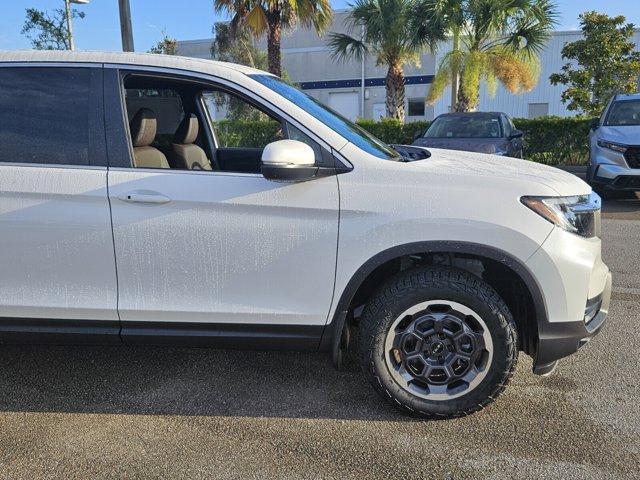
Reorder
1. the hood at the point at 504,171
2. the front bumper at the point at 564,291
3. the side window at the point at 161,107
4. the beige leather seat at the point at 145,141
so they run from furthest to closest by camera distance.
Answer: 1. the side window at the point at 161,107
2. the beige leather seat at the point at 145,141
3. the hood at the point at 504,171
4. the front bumper at the point at 564,291

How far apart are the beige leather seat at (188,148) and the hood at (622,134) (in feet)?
24.4

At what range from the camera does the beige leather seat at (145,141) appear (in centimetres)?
286

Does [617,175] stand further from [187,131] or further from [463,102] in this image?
[463,102]

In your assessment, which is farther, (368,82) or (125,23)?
(368,82)

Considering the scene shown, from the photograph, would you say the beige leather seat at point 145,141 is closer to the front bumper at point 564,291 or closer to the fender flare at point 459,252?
the fender flare at point 459,252

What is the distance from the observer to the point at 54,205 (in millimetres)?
2670

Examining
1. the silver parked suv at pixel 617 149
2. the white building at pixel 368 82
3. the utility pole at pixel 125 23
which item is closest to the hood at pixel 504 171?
the silver parked suv at pixel 617 149

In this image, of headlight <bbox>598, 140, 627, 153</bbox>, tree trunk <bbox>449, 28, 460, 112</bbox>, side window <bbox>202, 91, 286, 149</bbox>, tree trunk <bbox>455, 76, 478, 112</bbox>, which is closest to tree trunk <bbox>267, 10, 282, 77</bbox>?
side window <bbox>202, 91, 286, 149</bbox>

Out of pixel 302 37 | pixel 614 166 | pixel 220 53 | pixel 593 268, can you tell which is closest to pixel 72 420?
pixel 593 268

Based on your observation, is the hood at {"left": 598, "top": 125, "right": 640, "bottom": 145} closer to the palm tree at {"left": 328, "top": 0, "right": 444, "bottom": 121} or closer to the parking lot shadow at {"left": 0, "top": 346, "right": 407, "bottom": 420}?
the parking lot shadow at {"left": 0, "top": 346, "right": 407, "bottom": 420}

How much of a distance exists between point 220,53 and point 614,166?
24.0 metres

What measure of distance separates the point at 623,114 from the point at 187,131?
8.65 meters

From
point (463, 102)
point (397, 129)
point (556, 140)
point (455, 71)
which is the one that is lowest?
point (556, 140)

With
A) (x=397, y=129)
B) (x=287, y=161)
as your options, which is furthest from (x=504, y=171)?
(x=397, y=129)
